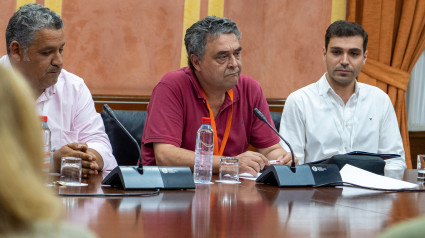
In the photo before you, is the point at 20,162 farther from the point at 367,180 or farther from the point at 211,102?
the point at 211,102

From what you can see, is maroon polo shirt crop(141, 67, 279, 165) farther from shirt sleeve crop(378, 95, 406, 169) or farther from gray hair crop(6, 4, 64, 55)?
shirt sleeve crop(378, 95, 406, 169)

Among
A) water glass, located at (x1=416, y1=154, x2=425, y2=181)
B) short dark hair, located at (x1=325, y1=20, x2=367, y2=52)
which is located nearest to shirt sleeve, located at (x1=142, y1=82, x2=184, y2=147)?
water glass, located at (x1=416, y1=154, x2=425, y2=181)

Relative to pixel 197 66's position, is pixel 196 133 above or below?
below

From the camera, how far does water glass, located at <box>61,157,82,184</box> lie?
7.41 feet

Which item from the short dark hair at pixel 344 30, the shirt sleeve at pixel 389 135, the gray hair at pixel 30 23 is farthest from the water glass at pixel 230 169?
the short dark hair at pixel 344 30

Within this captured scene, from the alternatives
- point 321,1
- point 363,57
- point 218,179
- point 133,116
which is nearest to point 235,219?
point 218,179

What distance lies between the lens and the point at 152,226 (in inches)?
60.1

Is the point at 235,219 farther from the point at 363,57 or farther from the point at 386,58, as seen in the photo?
the point at 386,58

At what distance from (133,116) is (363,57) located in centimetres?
154

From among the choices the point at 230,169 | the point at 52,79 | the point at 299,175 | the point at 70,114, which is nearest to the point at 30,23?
the point at 52,79

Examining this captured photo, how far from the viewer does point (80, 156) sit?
2.62m

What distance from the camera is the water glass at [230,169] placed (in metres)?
2.59

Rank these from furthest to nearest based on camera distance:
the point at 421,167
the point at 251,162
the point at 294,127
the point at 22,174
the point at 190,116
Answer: the point at 294,127 → the point at 190,116 → the point at 421,167 → the point at 251,162 → the point at 22,174

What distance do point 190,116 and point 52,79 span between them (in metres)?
0.68
